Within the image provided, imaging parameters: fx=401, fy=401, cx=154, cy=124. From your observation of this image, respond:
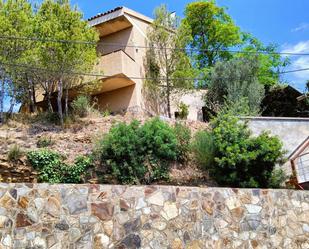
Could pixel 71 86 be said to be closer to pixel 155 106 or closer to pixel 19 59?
pixel 19 59

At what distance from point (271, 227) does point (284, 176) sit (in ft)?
16.1

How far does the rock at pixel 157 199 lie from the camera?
7.33 metres

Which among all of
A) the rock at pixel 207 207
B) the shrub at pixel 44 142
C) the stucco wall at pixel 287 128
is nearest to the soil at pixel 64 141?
the shrub at pixel 44 142

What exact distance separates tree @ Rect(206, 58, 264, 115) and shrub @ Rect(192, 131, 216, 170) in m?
5.92

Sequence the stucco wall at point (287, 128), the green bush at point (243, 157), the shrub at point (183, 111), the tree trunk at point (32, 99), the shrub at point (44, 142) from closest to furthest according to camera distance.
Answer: the green bush at point (243, 157), the shrub at point (44, 142), the stucco wall at point (287, 128), the tree trunk at point (32, 99), the shrub at point (183, 111)

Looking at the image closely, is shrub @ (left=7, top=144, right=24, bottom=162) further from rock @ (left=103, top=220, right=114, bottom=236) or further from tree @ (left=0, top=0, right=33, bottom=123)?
rock @ (left=103, top=220, right=114, bottom=236)

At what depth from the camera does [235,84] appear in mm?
19578

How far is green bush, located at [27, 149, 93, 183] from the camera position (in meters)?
12.8

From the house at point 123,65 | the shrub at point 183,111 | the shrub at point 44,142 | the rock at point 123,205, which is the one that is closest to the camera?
the rock at point 123,205

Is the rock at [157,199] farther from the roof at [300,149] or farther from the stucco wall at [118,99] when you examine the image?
the stucco wall at [118,99]

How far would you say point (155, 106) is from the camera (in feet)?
67.4

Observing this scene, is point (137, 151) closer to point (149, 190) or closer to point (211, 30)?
point (149, 190)

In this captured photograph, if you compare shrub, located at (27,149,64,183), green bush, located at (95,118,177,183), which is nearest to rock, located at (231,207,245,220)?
green bush, located at (95,118,177,183)

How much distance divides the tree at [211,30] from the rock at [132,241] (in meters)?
22.1
